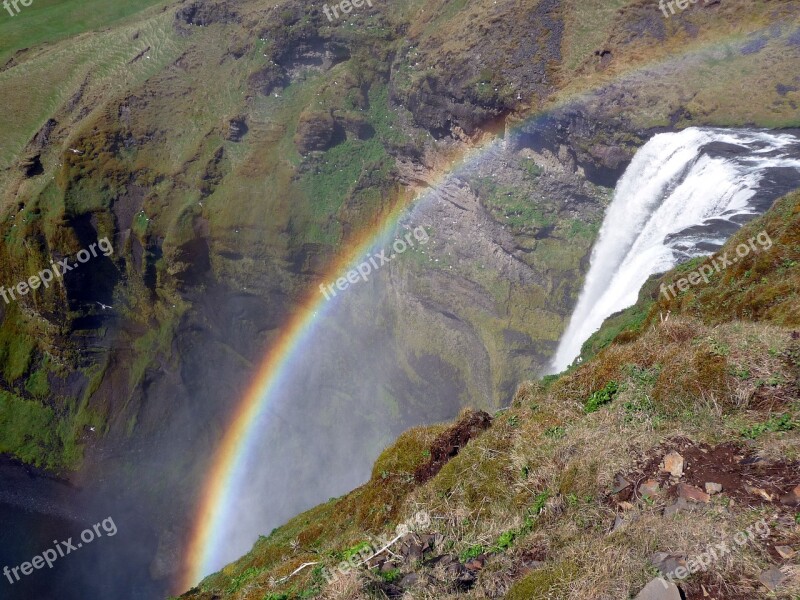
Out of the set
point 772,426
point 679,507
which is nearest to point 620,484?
point 679,507

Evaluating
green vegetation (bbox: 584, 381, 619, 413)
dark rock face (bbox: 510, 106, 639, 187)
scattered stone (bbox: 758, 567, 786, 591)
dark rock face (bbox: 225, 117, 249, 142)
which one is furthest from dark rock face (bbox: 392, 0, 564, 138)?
scattered stone (bbox: 758, 567, 786, 591)

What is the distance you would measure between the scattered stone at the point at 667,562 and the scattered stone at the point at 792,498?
1.25m

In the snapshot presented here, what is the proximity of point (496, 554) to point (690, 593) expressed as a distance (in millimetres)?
2335

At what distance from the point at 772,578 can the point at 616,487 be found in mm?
1917

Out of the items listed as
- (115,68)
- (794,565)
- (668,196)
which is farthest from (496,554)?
(115,68)

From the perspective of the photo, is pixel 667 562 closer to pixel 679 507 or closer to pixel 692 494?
pixel 679 507

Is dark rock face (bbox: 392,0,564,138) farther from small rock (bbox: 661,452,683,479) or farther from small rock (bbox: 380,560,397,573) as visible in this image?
small rock (bbox: 380,560,397,573)

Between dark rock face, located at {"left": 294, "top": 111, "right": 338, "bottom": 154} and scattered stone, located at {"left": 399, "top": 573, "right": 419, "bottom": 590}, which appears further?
dark rock face, located at {"left": 294, "top": 111, "right": 338, "bottom": 154}

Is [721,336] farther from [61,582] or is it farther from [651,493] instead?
[61,582]

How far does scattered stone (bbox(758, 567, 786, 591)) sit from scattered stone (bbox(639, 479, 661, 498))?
144 cm

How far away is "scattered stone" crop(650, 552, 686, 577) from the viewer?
5391 millimetres

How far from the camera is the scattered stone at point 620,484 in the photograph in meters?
6.67

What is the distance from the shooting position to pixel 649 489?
255 inches

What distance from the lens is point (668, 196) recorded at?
75.6 feet
